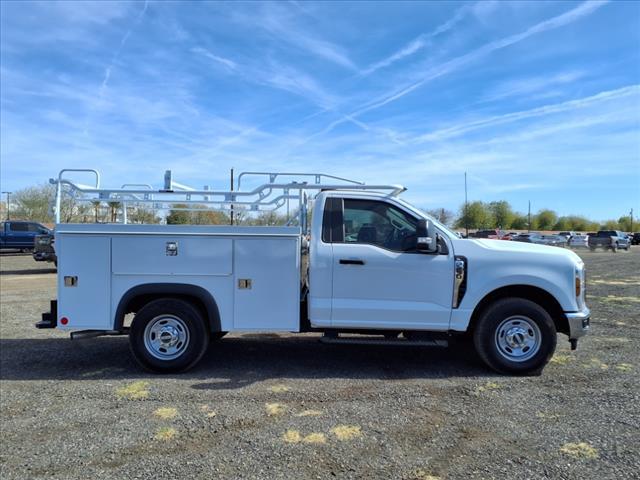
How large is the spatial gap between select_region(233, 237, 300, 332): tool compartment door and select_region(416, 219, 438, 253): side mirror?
4.57 feet

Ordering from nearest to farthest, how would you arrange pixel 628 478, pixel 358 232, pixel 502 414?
1. pixel 628 478
2. pixel 502 414
3. pixel 358 232

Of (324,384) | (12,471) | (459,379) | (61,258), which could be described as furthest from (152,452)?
(459,379)

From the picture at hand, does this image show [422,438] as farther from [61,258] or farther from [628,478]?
[61,258]

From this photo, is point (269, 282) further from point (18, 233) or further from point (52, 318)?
point (18, 233)

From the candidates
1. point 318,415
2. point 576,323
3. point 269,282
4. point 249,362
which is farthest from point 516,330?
point 249,362

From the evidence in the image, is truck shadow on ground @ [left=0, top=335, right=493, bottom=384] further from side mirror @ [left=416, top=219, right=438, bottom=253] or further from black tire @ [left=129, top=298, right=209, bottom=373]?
side mirror @ [left=416, top=219, right=438, bottom=253]

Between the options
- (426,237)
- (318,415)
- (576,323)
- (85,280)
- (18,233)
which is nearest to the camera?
(318,415)

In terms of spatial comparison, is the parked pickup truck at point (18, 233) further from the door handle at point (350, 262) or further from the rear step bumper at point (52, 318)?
the door handle at point (350, 262)

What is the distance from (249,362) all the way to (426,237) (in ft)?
8.94

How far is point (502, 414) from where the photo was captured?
4457 millimetres

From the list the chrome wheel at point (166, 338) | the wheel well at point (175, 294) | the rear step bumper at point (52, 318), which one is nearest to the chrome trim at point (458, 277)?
the wheel well at point (175, 294)

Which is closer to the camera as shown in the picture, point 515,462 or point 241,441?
point 515,462

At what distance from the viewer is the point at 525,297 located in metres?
5.75

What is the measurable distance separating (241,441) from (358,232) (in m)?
2.71
